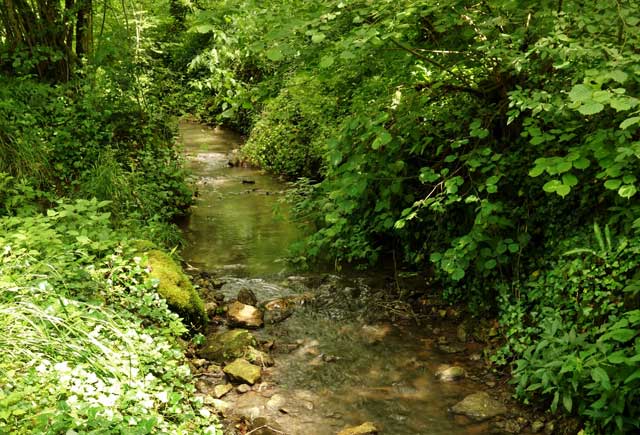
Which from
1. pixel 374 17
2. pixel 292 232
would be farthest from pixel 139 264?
pixel 292 232

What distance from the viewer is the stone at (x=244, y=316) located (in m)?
5.59

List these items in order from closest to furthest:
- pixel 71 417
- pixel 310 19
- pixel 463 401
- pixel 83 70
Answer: pixel 71 417 < pixel 310 19 < pixel 463 401 < pixel 83 70

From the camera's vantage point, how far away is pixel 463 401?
165 inches

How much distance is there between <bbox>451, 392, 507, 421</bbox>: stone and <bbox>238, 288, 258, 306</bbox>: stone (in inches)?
108

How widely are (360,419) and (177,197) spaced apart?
601cm

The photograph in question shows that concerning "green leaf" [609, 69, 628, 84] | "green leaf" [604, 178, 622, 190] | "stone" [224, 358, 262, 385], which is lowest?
"stone" [224, 358, 262, 385]

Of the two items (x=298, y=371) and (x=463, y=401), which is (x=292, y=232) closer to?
(x=298, y=371)

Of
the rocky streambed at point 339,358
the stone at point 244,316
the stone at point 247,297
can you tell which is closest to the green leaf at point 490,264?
the rocky streambed at point 339,358

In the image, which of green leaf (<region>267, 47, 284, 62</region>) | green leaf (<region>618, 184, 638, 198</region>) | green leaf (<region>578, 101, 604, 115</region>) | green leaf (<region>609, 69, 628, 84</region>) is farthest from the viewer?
green leaf (<region>267, 47, 284, 62</region>)

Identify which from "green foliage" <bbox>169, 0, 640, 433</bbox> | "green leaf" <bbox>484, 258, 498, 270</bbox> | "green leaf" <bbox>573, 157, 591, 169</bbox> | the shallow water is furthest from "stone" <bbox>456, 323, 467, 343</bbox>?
the shallow water

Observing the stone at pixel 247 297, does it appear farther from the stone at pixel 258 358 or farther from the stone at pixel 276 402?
the stone at pixel 276 402

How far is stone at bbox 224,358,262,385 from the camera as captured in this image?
4.55 metres

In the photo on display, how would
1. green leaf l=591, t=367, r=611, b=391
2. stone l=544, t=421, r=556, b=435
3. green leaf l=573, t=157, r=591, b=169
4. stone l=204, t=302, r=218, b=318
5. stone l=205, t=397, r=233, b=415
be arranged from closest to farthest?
1. green leaf l=591, t=367, r=611, b=391
2. green leaf l=573, t=157, r=591, b=169
3. stone l=544, t=421, r=556, b=435
4. stone l=205, t=397, r=233, b=415
5. stone l=204, t=302, r=218, b=318

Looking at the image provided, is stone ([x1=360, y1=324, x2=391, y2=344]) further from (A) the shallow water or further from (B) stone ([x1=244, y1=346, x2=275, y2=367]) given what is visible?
(A) the shallow water
